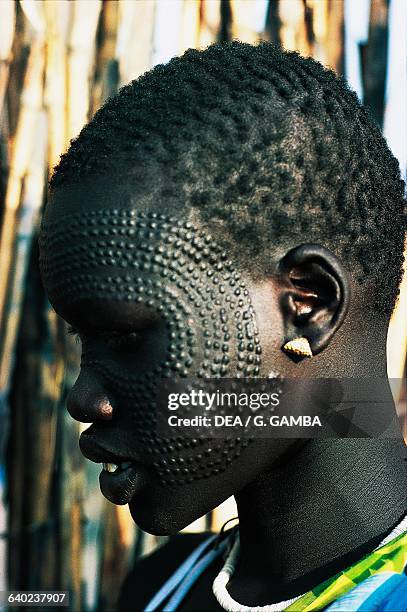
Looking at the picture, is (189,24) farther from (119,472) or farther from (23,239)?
(119,472)

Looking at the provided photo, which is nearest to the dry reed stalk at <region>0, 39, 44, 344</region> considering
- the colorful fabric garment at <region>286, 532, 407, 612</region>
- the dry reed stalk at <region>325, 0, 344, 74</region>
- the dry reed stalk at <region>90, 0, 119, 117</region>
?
the dry reed stalk at <region>90, 0, 119, 117</region>

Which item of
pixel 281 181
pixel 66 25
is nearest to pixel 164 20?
pixel 66 25

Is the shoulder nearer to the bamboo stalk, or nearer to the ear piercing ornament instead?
the ear piercing ornament

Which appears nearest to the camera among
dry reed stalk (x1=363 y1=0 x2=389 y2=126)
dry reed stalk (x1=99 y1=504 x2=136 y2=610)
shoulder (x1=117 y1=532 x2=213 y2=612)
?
shoulder (x1=117 y1=532 x2=213 y2=612)

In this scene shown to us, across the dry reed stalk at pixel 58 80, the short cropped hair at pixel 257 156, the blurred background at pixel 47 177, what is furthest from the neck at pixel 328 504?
the dry reed stalk at pixel 58 80

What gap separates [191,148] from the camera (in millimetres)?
1153

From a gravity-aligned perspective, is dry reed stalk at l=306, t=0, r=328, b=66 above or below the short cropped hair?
above

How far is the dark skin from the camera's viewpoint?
45.8 inches

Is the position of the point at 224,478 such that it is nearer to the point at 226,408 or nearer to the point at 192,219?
the point at 226,408

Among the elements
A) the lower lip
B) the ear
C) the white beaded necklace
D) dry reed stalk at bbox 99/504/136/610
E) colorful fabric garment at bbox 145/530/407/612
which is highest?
the ear

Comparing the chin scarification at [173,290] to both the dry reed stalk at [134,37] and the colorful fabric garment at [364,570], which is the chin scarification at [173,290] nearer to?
the colorful fabric garment at [364,570]

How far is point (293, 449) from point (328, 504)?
97mm

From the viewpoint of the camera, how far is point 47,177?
2.11m

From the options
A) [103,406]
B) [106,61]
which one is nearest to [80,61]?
[106,61]
